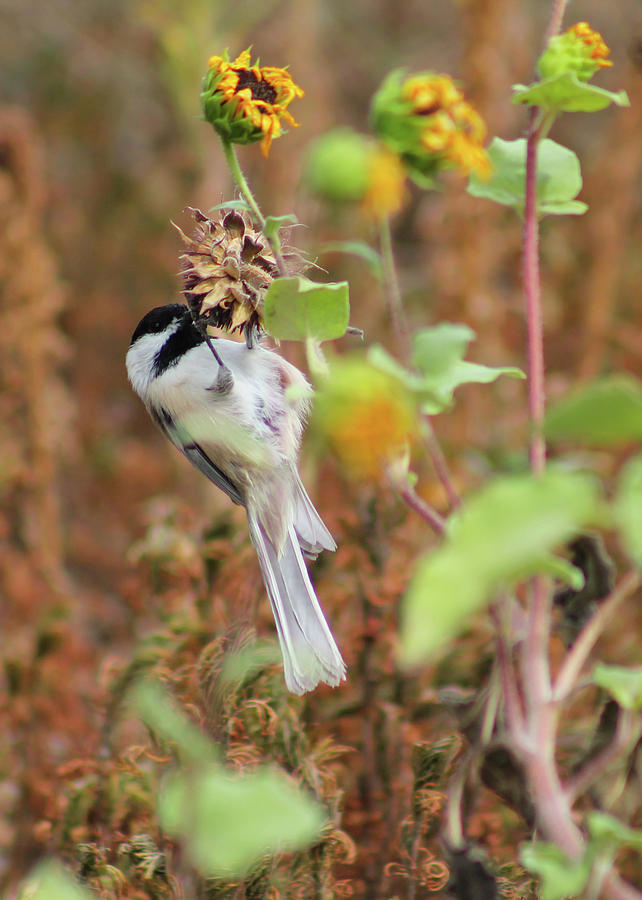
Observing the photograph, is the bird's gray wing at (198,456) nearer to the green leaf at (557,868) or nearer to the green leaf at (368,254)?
the green leaf at (368,254)

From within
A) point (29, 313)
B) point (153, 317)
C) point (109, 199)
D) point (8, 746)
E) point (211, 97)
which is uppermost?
point (211, 97)

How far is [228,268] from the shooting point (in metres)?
0.95

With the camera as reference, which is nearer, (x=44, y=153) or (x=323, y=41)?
(x=44, y=153)

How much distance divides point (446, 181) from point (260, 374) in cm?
111

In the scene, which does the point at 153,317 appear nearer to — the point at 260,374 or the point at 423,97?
the point at 260,374

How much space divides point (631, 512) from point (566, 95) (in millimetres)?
393

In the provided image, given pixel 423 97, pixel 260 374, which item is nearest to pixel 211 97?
pixel 423 97

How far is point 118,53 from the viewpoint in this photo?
361 cm

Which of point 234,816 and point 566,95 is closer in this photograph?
point 234,816

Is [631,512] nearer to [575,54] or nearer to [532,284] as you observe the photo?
[532,284]

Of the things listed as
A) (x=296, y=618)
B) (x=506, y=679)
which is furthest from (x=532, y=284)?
(x=296, y=618)

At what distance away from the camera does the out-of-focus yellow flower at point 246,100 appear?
80 centimetres

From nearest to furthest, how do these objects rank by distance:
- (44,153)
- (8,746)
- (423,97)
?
(423,97) → (8,746) → (44,153)

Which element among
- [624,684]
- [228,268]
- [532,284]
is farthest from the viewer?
[228,268]
